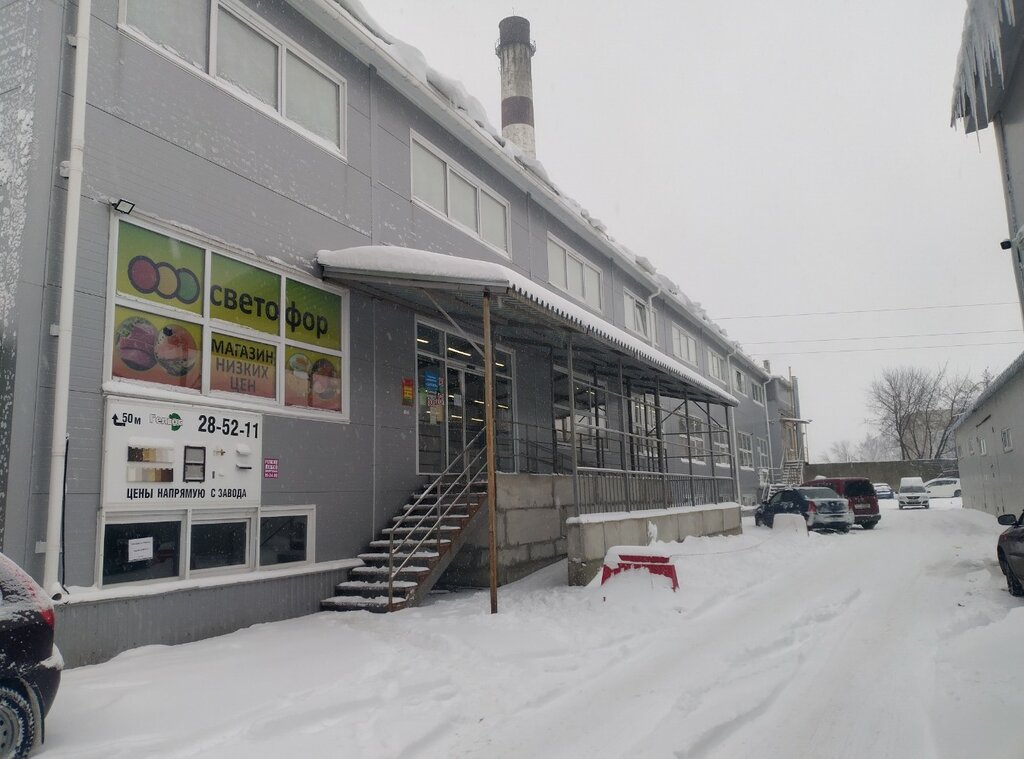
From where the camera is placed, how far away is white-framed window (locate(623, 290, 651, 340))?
21938 millimetres

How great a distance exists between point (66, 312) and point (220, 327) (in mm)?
1976

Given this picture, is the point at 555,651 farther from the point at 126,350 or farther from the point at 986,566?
the point at 986,566

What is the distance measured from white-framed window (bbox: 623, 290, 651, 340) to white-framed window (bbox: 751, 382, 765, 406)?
55.1 ft

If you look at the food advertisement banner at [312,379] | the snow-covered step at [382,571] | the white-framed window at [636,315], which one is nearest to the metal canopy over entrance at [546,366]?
the food advertisement banner at [312,379]

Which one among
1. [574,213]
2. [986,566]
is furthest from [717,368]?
[986,566]

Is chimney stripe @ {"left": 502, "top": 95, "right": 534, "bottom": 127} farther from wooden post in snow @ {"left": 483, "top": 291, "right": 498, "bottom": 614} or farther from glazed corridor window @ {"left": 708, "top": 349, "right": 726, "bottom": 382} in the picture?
wooden post in snow @ {"left": 483, "top": 291, "right": 498, "bottom": 614}

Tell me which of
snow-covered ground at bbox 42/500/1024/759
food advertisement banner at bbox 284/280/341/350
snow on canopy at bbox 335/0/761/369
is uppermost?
snow on canopy at bbox 335/0/761/369

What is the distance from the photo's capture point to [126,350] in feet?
24.6

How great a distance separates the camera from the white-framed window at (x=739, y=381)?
34656 mm

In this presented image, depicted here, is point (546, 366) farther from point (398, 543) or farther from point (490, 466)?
point (490, 466)

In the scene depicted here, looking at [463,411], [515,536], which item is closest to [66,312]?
[515,536]

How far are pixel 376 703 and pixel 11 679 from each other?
233cm

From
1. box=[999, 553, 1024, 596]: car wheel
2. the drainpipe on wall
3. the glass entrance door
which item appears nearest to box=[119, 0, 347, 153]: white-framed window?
the drainpipe on wall

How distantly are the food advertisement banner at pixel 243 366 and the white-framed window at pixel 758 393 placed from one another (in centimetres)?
3251
